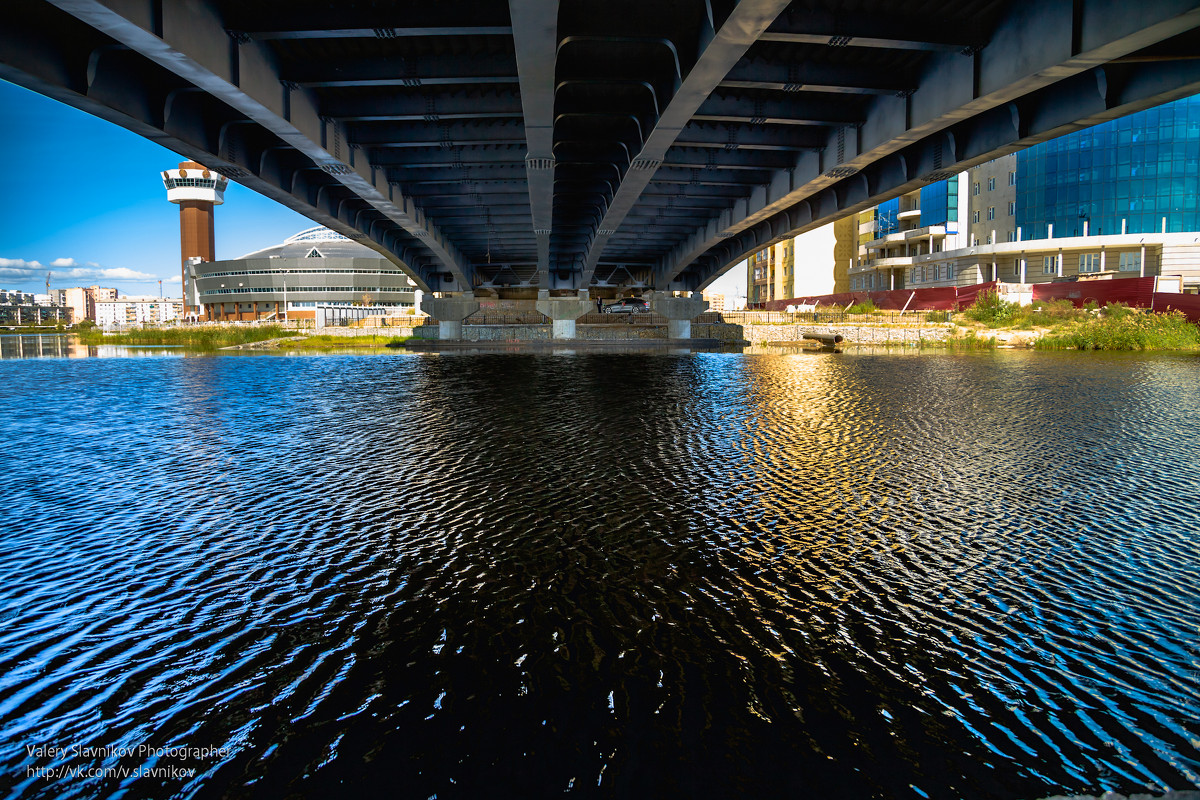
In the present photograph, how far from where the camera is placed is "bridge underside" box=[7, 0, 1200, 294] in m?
12.3

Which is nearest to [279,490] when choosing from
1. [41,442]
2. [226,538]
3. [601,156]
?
[226,538]

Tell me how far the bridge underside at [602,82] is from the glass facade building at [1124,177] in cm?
5370

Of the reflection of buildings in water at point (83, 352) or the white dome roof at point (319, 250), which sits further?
the white dome roof at point (319, 250)

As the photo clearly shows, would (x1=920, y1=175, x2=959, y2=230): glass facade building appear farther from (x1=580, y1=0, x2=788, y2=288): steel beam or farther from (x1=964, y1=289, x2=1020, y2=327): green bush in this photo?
(x1=580, y1=0, x2=788, y2=288): steel beam

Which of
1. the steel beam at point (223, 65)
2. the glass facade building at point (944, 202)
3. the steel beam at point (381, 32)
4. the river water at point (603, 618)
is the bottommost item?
the river water at point (603, 618)

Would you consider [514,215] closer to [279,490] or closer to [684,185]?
[684,185]

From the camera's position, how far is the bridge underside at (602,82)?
1234 cm

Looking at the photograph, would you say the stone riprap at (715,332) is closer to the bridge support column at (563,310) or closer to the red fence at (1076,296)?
the bridge support column at (563,310)

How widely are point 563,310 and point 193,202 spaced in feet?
513

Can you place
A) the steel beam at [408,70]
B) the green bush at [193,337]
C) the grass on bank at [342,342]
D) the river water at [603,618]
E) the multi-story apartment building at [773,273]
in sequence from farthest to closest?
the multi-story apartment building at [773,273] < the green bush at [193,337] < the grass on bank at [342,342] < the steel beam at [408,70] < the river water at [603,618]

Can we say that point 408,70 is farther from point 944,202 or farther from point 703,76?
point 944,202

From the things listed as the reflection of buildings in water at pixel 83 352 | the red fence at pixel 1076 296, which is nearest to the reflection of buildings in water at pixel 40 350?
the reflection of buildings in water at pixel 83 352

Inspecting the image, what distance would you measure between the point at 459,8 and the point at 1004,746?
1442 cm

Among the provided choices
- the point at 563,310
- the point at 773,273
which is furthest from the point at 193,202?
the point at 563,310
